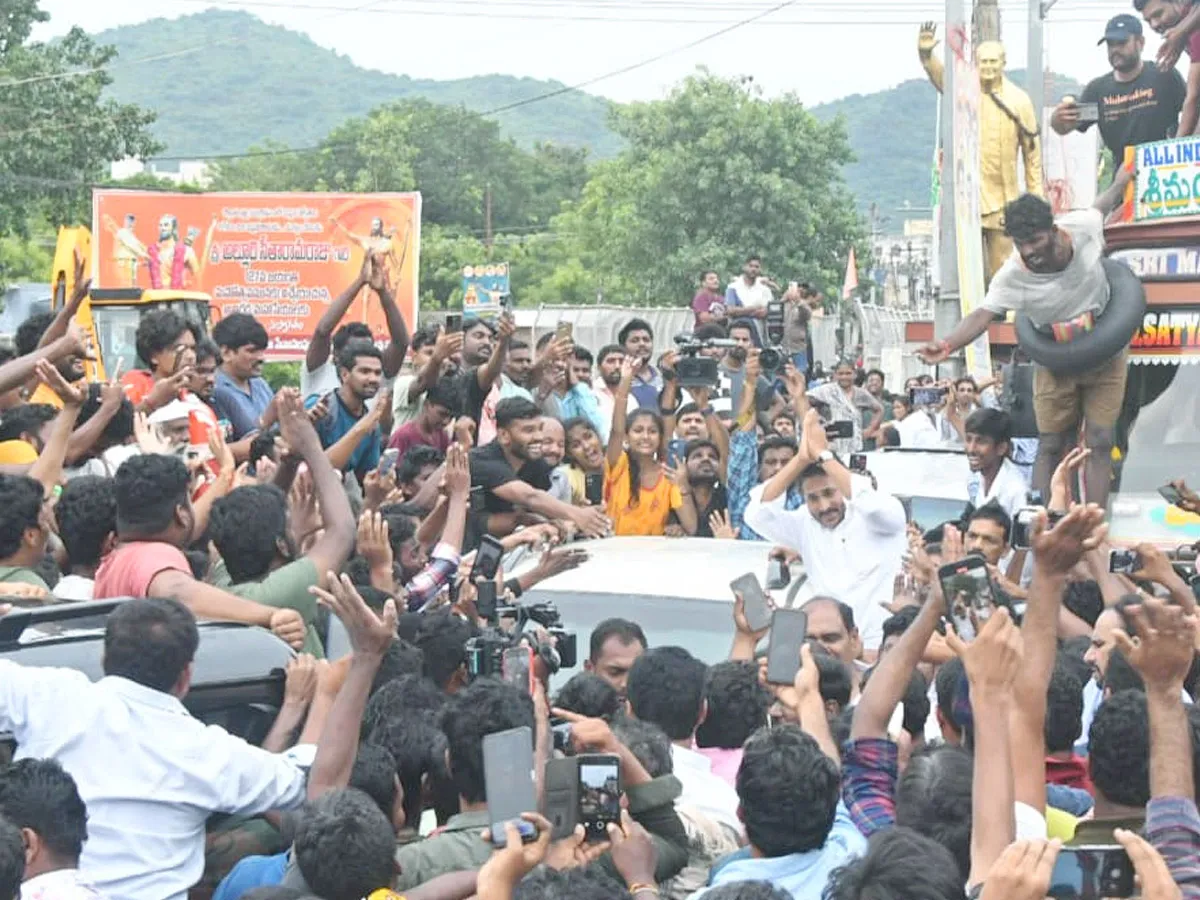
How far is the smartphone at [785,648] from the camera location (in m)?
5.25

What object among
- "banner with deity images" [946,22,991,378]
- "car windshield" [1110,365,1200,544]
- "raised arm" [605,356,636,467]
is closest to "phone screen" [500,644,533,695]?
"raised arm" [605,356,636,467]

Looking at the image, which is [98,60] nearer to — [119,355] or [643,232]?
[119,355]

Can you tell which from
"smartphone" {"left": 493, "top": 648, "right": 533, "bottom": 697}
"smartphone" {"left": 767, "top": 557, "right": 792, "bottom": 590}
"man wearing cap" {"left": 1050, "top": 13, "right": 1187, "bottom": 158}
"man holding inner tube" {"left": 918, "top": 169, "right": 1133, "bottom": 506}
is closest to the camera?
"smartphone" {"left": 493, "top": 648, "right": 533, "bottom": 697}

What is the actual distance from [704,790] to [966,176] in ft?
41.4

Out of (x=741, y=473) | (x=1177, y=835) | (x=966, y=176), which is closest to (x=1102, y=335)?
(x=741, y=473)

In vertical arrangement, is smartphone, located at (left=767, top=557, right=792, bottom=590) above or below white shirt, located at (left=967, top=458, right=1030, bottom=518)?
below

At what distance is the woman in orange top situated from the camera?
1038 centimetres

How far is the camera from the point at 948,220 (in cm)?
1961

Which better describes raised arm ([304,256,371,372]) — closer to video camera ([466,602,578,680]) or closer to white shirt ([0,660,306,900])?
video camera ([466,602,578,680])

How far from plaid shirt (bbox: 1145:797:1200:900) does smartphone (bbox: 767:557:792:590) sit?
13.1ft

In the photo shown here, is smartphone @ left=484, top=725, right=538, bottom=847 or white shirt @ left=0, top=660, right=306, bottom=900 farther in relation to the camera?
white shirt @ left=0, top=660, right=306, bottom=900

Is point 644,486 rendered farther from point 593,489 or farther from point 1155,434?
point 1155,434

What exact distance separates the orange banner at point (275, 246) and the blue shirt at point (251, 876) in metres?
24.3

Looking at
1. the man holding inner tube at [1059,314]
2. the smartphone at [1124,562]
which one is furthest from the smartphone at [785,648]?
the man holding inner tube at [1059,314]
